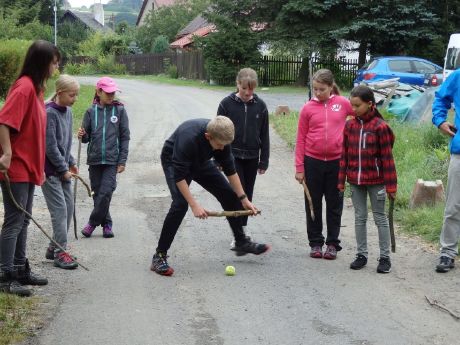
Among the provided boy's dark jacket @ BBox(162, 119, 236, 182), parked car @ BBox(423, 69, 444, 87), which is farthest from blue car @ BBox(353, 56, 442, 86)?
boy's dark jacket @ BBox(162, 119, 236, 182)

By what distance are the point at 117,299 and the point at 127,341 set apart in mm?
919

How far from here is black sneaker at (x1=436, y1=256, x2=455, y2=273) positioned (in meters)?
6.59

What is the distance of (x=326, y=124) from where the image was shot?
271 inches

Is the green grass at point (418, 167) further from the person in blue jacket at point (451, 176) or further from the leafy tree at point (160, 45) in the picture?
the leafy tree at point (160, 45)

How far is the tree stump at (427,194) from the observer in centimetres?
900

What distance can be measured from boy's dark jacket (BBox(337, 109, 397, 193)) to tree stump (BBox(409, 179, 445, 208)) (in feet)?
8.90

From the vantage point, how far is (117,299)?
18.7 feet

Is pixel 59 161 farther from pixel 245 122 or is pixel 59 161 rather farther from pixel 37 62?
pixel 245 122

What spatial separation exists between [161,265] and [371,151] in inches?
85.0

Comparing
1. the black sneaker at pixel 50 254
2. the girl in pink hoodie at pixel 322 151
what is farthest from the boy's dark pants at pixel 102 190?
the girl in pink hoodie at pixel 322 151

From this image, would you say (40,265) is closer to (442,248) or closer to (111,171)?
(111,171)

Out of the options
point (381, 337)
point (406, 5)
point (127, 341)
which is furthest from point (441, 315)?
point (406, 5)

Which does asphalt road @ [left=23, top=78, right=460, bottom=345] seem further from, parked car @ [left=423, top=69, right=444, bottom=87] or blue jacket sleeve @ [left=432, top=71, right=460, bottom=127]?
parked car @ [left=423, top=69, right=444, bottom=87]

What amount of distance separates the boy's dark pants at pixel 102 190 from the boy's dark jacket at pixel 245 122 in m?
1.48
